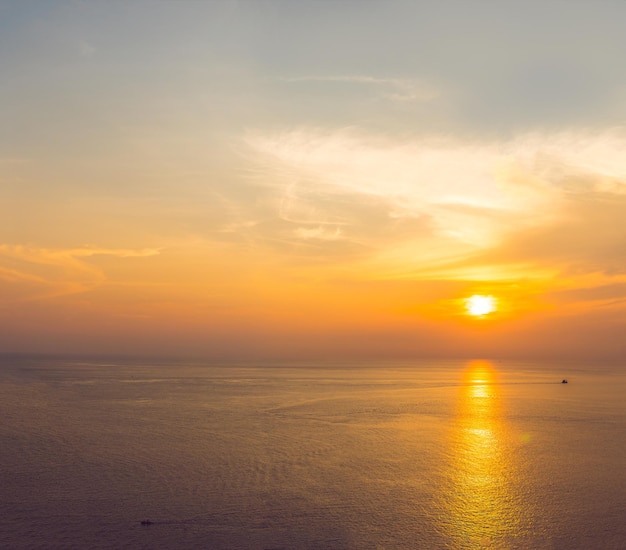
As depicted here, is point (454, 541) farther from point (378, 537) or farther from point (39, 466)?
point (39, 466)

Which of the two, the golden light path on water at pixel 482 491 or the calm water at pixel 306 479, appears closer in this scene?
the calm water at pixel 306 479

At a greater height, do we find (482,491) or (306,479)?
(306,479)

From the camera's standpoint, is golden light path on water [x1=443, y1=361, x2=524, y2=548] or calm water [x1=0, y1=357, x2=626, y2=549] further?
golden light path on water [x1=443, y1=361, x2=524, y2=548]

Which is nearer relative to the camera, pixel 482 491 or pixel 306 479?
pixel 482 491

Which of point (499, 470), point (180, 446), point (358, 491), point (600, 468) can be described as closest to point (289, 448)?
point (180, 446)
